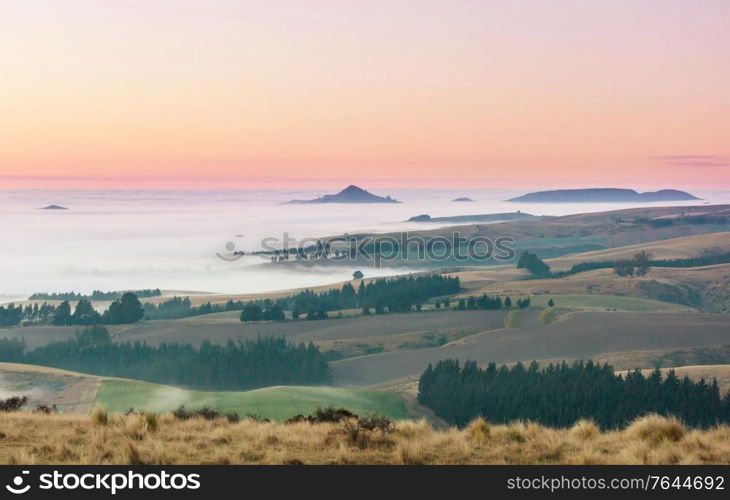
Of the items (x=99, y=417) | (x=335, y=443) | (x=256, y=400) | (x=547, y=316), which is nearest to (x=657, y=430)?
(x=335, y=443)

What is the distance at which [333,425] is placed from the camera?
23562 mm

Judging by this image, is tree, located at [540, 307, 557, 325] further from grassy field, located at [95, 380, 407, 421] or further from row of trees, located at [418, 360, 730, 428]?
grassy field, located at [95, 380, 407, 421]

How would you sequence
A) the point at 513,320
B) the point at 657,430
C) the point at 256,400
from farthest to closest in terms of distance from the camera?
the point at 513,320, the point at 256,400, the point at 657,430

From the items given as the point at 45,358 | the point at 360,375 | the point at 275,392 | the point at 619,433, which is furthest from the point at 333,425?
the point at 45,358

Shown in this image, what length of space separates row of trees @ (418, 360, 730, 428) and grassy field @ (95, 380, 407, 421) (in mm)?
7211

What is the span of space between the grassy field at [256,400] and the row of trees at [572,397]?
721 centimetres

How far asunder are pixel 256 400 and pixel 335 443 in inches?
3010

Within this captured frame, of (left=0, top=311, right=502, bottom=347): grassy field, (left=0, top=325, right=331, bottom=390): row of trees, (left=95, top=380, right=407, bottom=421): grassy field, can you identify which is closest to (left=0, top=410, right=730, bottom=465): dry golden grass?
(left=95, top=380, right=407, bottom=421): grassy field

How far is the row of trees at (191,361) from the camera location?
147 m

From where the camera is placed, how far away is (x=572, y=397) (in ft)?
327

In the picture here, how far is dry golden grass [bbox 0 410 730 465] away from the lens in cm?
1880

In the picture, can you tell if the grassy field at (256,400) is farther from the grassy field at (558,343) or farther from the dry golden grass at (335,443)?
the dry golden grass at (335,443)

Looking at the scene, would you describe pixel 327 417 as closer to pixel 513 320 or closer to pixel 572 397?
pixel 572 397

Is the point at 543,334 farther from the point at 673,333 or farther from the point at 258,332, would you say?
the point at 258,332
